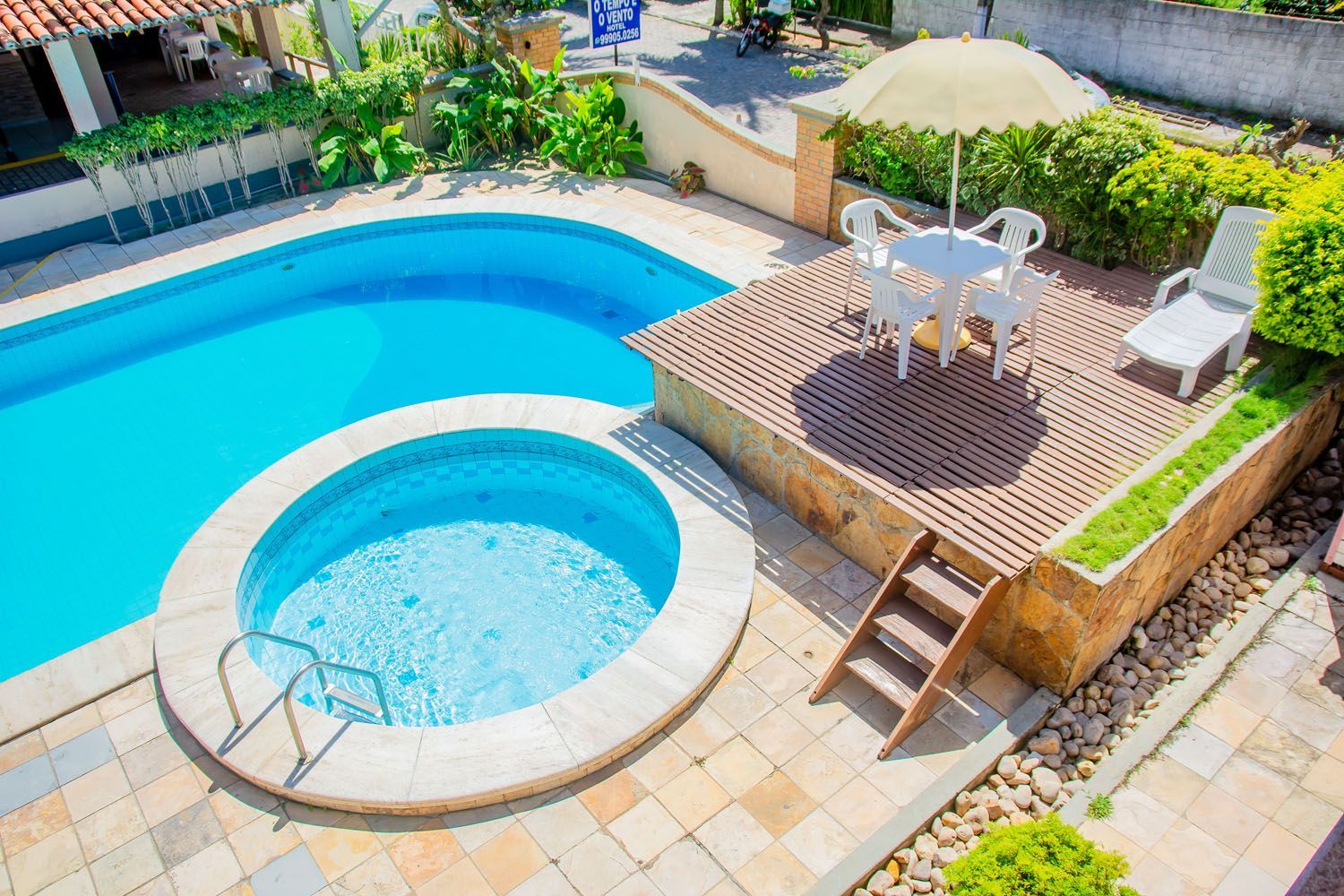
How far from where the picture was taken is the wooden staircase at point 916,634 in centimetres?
667

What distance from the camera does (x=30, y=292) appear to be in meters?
13.1

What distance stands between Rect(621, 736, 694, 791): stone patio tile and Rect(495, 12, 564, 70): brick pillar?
13.8m

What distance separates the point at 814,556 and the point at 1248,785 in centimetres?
355

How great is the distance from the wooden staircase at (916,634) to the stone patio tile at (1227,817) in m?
1.76

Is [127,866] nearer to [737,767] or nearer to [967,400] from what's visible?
[737,767]

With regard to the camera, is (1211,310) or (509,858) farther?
(1211,310)

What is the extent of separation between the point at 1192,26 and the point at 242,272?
665 inches

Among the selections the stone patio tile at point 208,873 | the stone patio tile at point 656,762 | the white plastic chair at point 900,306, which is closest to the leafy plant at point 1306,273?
the white plastic chair at point 900,306

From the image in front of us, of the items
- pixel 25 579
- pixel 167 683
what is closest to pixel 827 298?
pixel 167 683

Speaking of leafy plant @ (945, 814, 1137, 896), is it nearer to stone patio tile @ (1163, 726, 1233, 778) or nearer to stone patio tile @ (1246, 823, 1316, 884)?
stone patio tile @ (1246, 823, 1316, 884)

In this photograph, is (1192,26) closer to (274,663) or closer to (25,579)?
(274,663)

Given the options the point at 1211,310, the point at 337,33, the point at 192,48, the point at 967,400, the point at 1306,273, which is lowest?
the point at 967,400

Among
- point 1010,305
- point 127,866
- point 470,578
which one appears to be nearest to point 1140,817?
point 1010,305

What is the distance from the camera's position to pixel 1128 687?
23.5 ft
